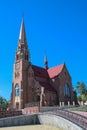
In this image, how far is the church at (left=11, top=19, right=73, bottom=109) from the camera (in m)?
59.8

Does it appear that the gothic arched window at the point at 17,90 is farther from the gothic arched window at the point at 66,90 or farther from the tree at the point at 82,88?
the tree at the point at 82,88

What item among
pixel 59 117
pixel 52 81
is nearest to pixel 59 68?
pixel 52 81

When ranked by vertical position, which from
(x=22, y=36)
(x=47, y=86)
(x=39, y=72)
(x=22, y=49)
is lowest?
(x=47, y=86)

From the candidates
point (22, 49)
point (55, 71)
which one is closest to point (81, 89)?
point (55, 71)

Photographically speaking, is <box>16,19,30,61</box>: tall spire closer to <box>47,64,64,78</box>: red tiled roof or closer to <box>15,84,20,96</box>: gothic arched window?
<box>15,84,20,96</box>: gothic arched window

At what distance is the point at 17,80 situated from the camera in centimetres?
6238

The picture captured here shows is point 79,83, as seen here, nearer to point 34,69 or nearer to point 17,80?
point 34,69

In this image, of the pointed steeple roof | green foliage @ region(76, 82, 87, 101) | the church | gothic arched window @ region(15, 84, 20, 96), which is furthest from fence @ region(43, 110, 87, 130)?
green foliage @ region(76, 82, 87, 101)

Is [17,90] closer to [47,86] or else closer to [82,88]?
[47,86]

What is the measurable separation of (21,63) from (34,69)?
Result: 4849 millimetres

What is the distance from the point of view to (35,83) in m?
61.6

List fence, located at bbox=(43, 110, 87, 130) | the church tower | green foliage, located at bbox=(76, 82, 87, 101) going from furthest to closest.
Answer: green foliage, located at bbox=(76, 82, 87, 101), the church tower, fence, located at bbox=(43, 110, 87, 130)

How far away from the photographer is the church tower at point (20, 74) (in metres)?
59.6

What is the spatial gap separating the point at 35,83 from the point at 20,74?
4.36m
